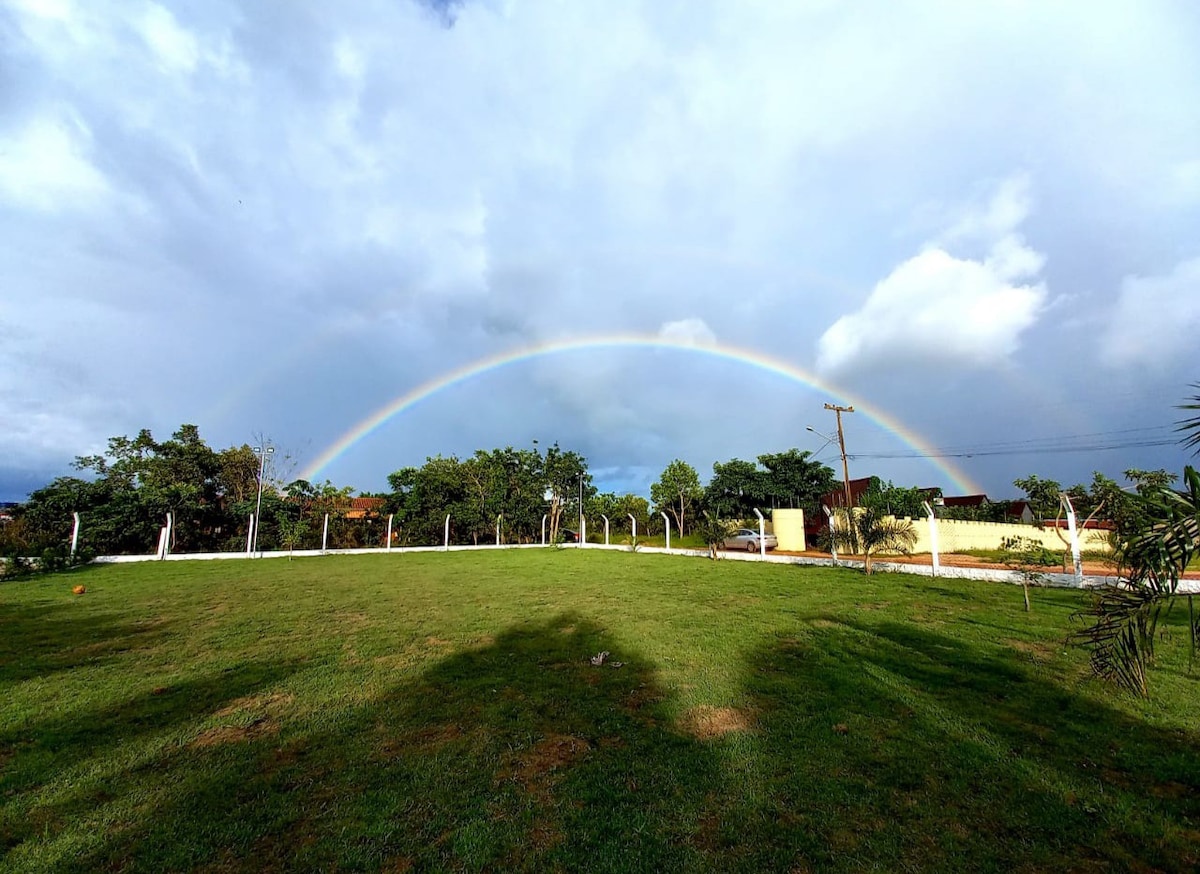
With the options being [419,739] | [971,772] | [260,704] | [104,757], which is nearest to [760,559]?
[971,772]

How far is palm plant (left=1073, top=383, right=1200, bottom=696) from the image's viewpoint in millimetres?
2750

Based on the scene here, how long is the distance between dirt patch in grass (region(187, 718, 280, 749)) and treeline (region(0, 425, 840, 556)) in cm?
1685

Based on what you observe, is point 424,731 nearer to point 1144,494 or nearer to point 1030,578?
point 1144,494

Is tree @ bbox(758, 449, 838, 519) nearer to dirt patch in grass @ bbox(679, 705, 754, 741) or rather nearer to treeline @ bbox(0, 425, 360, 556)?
treeline @ bbox(0, 425, 360, 556)

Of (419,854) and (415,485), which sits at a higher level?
(415,485)

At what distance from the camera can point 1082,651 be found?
5.77m

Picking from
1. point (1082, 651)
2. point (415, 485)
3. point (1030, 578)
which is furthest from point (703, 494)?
point (1082, 651)

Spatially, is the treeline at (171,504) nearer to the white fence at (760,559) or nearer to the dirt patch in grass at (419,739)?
the white fence at (760,559)

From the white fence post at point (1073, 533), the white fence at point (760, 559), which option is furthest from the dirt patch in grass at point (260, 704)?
the white fence post at point (1073, 533)

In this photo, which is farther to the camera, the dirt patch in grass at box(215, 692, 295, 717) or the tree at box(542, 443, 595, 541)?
the tree at box(542, 443, 595, 541)

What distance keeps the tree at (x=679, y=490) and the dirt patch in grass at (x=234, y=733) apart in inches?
1247

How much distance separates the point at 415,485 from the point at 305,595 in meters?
16.7

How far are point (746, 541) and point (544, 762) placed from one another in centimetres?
2172

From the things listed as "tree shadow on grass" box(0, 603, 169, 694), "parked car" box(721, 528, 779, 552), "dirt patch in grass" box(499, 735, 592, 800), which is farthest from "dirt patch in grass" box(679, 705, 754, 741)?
"parked car" box(721, 528, 779, 552)
